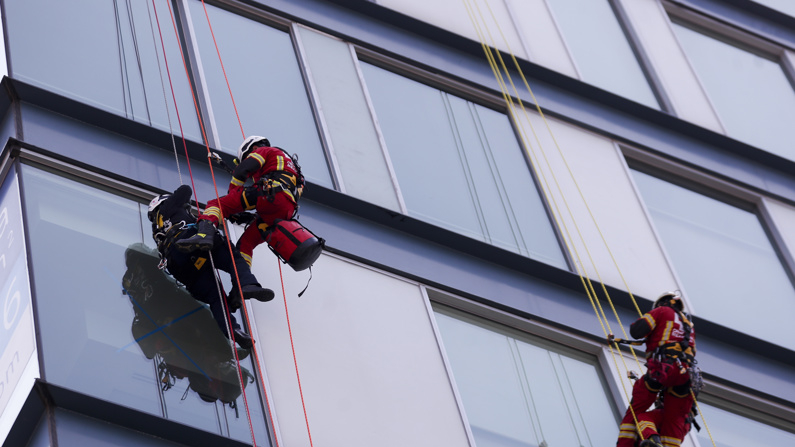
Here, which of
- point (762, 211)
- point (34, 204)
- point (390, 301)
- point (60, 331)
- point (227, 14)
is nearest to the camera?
point (60, 331)

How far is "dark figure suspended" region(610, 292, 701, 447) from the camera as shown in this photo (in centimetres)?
1031

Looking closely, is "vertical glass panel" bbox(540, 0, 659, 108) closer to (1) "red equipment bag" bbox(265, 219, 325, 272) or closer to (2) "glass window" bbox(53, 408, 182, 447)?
(1) "red equipment bag" bbox(265, 219, 325, 272)

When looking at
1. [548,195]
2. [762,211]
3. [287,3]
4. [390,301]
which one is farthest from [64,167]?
[762,211]

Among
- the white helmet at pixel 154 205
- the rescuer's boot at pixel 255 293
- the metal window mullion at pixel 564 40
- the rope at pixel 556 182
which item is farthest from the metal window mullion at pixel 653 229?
the white helmet at pixel 154 205

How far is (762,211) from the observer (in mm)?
14828

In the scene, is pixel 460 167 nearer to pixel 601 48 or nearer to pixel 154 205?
pixel 601 48

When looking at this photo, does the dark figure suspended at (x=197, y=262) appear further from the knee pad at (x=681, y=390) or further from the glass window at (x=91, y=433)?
the knee pad at (x=681, y=390)

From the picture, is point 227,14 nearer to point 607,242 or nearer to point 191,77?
point 191,77

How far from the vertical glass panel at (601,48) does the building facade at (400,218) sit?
0.12 feet

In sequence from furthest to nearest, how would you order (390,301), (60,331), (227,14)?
1. (227,14)
2. (390,301)
3. (60,331)

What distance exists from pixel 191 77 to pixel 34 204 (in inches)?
109

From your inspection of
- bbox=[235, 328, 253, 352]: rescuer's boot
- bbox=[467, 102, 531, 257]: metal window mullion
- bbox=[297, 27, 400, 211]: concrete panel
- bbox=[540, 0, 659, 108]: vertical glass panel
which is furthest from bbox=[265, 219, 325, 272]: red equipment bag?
bbox=[540, 0, 659, 108]: vertical glass panel

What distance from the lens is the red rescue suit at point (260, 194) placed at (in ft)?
31.2

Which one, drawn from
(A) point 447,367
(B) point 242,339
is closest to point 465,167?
(A) point 447,367
